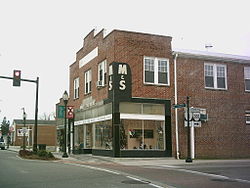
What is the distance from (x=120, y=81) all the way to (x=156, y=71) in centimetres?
290

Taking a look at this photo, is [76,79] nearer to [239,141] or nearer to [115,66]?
[115,66]

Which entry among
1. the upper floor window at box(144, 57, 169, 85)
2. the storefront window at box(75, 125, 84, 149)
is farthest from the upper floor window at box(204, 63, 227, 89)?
the storefront window at box(75, 125, 84, 149)

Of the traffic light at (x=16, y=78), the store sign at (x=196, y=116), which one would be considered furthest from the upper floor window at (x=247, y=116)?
the traffic light at (x=16, y=78)

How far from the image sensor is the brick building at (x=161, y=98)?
24.5 meters

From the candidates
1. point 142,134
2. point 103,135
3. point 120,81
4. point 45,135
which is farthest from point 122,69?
point 45,135

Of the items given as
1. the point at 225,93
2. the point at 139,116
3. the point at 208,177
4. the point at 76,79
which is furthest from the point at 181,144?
the point at 76,79

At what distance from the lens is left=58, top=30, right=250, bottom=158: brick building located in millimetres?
24469

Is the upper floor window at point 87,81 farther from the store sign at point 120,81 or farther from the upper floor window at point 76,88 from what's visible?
the store sign at point 120,81

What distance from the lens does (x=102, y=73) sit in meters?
27.4

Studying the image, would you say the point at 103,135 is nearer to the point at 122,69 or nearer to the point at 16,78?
the point at 122,69

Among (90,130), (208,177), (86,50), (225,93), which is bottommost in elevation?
(208,177)

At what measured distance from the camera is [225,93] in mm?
27234

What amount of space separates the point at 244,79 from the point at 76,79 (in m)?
14.9

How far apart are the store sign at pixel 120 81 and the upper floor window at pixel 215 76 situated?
6245 mm
